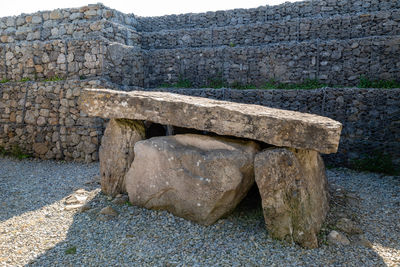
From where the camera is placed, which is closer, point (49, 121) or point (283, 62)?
point (49, 121)

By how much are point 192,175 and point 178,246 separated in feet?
3.45

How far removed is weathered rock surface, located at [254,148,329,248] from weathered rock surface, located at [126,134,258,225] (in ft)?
1.19

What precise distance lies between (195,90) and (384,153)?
5386mm

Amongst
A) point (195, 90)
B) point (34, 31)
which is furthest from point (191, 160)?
point (34, 31)

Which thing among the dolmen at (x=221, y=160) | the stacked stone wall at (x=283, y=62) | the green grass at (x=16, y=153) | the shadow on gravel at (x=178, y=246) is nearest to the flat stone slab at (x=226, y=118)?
the dolmen at (x=221, y=160)

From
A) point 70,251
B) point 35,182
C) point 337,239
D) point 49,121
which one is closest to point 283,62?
point 337,239

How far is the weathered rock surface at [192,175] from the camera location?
469 centimetres

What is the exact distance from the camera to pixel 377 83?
882 centimetres

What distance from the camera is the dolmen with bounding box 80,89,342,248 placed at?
4395mm

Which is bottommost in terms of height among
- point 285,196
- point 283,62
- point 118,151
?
point 285,196

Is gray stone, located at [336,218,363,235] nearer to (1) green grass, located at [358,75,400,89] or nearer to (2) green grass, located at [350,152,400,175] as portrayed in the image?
(2) green grass, located at [350,152,400,175]

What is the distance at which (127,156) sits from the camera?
5816mm

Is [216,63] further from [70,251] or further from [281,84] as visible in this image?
[70,251]

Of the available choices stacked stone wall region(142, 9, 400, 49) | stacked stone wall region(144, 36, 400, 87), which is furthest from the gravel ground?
stacked stone wall region(142, 9, 400, 49)
